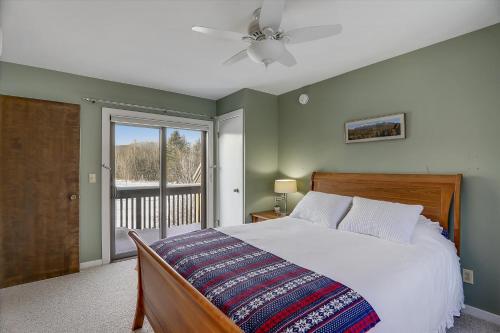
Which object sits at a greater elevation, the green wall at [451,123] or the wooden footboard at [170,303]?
the green wall at [451,123]

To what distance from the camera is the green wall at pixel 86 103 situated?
3.00 meters

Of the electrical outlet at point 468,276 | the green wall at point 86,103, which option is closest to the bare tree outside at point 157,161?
the green wall at point 86,103

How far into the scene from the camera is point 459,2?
1867mm

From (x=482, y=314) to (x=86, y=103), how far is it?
15.5ft

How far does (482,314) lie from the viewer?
86.5 inches

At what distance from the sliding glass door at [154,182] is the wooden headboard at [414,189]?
7.51ft

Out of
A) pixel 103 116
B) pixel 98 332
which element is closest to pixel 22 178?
pixel 103 116

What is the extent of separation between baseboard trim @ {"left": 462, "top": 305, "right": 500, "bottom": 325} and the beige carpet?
6 cm

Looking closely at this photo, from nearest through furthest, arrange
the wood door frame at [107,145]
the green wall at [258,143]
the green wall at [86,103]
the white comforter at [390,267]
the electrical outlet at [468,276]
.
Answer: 1. the white comforter at [390,267]
2. the electrical outlet at [468,276]
3. the green wall at [86,103]
4. the wood door frame at [107,145]
5. the green wall at [258,143]

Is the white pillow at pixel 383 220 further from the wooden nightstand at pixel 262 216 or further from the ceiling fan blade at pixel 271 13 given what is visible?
the ceiling fan blade at pixel 271 13

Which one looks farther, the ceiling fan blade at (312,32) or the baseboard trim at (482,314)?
the baseboard trim at (482,314)

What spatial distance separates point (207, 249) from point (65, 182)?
2.31m

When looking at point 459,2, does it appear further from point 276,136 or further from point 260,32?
point 276,136

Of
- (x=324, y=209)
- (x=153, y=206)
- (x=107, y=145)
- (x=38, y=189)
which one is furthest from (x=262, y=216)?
(x=38, y=189)
